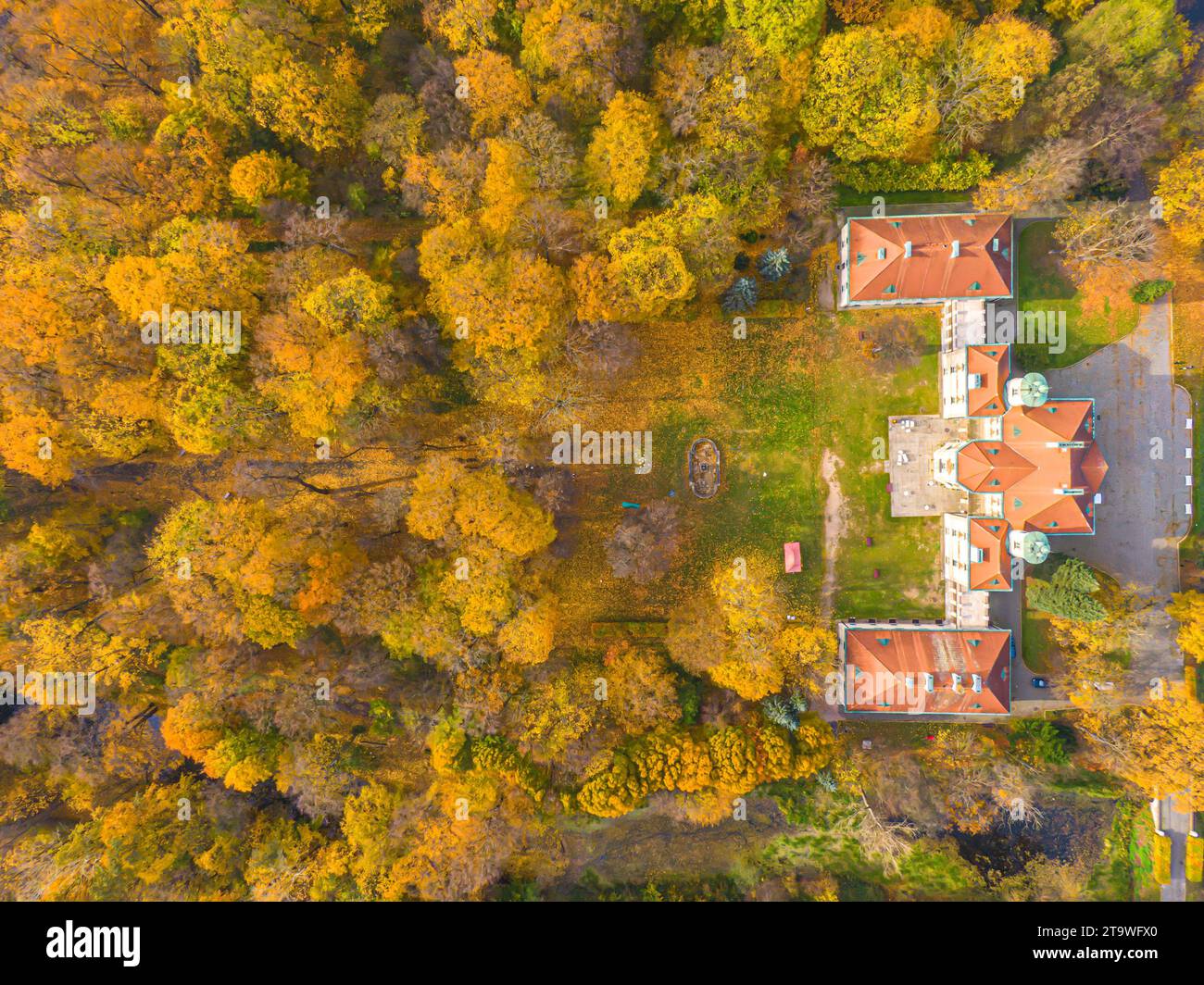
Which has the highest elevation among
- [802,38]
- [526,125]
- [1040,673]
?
[802,38]

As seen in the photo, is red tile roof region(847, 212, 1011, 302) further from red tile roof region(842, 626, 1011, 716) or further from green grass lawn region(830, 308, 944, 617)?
red tile roof region(842, 626, 1011, 716)

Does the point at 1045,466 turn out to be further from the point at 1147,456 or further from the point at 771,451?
the point at 771,451

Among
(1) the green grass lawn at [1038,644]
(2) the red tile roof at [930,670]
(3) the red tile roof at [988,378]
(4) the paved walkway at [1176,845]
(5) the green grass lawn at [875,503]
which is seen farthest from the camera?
(5) the green grass lawn at [875,503]

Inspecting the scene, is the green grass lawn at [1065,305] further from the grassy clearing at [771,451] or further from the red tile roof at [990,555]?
the red tile roof at [990,555]

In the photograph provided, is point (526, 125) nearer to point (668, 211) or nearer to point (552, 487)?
point (668, 211)

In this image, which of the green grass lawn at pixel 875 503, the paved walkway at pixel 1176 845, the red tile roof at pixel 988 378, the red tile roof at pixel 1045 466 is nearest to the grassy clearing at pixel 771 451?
the green grass lawn at pixel 875 503

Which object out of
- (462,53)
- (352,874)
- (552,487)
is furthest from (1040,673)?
(462,53)
